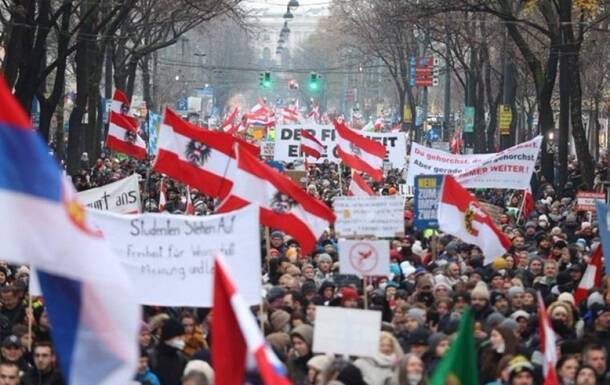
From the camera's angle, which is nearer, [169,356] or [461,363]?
[461,363]

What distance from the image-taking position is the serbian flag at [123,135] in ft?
101

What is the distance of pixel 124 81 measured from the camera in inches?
2253

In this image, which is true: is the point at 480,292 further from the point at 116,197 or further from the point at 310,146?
the point at 310,146

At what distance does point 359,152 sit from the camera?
2672 cm

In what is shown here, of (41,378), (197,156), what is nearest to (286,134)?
(197,156)

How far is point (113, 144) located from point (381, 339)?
20.1m

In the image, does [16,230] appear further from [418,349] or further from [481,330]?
[481,330]

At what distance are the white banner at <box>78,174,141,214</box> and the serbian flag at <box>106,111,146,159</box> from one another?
12.1m

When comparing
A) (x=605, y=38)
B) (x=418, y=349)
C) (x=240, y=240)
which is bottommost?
(x=418, y=349)

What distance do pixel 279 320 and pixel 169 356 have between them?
161cm

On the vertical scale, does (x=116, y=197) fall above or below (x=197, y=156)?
below

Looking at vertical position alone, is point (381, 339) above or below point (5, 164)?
below

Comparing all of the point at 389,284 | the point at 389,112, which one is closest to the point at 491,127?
the point at 389,284

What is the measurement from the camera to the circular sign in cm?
1405
